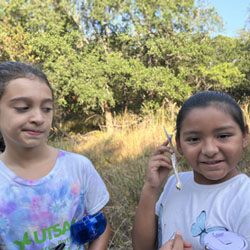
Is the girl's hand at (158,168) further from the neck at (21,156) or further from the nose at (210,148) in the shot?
the neck at (21,156)

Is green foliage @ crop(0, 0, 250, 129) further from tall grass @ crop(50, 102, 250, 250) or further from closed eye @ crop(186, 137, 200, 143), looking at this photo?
closed eye @ crop(186, 137, 200, 143)

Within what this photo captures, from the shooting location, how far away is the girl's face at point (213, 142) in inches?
42.4

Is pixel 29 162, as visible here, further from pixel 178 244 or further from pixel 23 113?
pixel 178 244

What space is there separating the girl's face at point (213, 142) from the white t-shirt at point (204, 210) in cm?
7

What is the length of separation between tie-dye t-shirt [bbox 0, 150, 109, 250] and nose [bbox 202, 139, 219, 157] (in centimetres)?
56

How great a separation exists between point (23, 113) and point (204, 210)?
0.86 meters

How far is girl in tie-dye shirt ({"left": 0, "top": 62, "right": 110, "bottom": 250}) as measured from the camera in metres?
1.13

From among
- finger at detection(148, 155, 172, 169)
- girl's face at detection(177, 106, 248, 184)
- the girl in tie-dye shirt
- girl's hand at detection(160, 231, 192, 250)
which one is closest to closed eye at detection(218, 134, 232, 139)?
girl's face at detection(177, 106, 248, 184)

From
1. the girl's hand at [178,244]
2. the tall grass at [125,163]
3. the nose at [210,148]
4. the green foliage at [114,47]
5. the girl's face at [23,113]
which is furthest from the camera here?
the green foliage at [114,47]

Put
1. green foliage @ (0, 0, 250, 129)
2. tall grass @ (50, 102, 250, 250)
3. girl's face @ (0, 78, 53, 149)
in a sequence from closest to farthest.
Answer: girl's face @ (0, 78, 53, 149), tall grass @ (50, 102, 250, 250), green foliage @ (0, 0, 250, 129)

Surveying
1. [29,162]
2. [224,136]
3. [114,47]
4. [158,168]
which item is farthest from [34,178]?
[114,47]

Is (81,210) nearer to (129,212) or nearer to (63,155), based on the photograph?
(63,155)

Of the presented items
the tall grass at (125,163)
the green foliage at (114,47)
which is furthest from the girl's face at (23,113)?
the green foliage at (114,47)

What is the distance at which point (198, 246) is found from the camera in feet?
3.38
